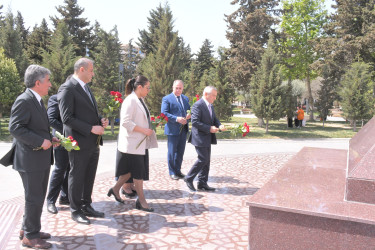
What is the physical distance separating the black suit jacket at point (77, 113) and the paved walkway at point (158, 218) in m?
1.11

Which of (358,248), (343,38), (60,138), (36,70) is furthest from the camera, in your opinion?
(343,38)

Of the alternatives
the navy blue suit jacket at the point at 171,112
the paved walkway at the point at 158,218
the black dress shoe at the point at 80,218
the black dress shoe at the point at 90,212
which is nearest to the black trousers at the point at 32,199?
the paved walkway at the point at 158,218

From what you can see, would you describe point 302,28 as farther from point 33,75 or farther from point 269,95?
point 33,75

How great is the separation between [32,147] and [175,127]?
3441mm

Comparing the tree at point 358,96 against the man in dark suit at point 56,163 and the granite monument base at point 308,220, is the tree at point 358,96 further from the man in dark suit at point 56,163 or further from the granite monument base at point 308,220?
the man in dark suit at point 56,163

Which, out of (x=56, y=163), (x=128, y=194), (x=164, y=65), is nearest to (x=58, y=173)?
(x=56, y=163)

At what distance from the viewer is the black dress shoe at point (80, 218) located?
13.1ft

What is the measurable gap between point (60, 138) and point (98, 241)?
1295mm

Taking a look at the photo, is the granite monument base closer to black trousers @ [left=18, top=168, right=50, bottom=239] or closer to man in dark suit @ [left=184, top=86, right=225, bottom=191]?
man in dark suit @ [left=184, top=86, right=225, bottom=191]

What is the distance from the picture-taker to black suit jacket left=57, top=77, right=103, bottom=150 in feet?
12.5

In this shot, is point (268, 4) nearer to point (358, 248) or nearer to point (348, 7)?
point (348, 7)

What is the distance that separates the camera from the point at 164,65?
57.8 feet

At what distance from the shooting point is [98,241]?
3523mm

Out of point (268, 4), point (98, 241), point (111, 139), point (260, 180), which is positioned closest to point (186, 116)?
point (260, 180)
